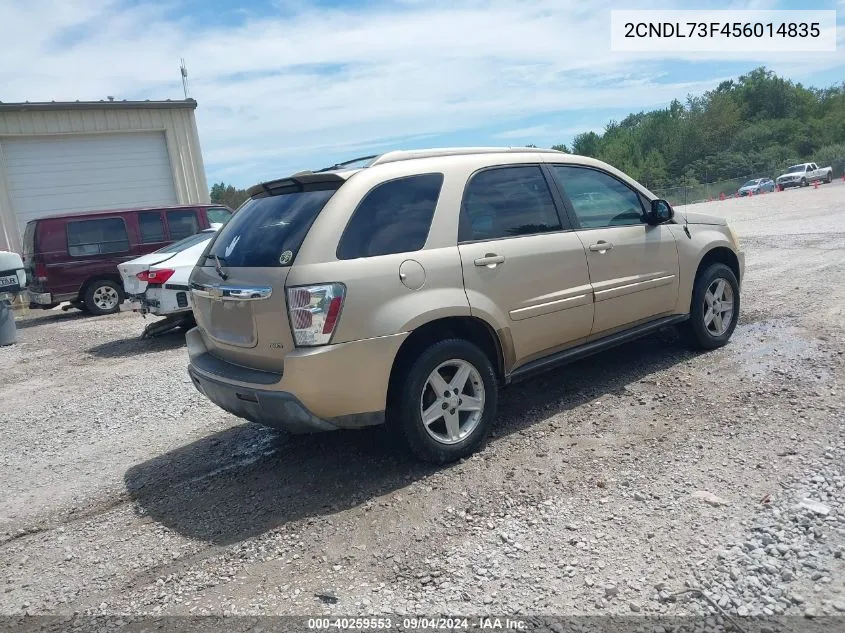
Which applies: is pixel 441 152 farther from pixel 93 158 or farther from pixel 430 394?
pixel 93 158

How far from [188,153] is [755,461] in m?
18.5

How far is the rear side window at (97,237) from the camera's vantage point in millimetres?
12227

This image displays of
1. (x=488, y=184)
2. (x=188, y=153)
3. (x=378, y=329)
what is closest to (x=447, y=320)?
(x=378, y=329)

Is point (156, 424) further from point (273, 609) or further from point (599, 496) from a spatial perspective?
point (599, 496)

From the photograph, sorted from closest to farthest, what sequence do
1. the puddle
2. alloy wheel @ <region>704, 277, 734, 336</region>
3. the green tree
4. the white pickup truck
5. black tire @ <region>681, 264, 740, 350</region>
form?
the puddle
black tire @ <region>681, 264, 740, 350</region>
alloy wheel @ <region>704, 277, 734, 336</region>
the white pickup truck
the green tree

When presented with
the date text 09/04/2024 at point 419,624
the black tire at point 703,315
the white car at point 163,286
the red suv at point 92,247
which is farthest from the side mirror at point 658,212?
the red suv at point 92,247

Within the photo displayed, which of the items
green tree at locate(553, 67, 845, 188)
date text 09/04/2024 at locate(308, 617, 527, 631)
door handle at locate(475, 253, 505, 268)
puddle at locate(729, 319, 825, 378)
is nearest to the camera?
date text 09/04/2024 at locate(308, 617, 527, 631)

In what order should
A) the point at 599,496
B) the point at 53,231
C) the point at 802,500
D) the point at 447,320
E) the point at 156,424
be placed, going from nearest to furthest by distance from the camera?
1. the point at 802,500
2. the point at 599,496
3. the point at 447,320
4. the point at 156,424
5. the point at 53,231

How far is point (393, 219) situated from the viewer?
3.96 m

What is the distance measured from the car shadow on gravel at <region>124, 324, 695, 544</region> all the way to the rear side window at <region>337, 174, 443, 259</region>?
139 centimetres

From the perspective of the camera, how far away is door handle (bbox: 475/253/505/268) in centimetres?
417

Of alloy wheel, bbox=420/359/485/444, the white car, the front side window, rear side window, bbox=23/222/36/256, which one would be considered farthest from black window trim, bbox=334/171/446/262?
rear side window, bbox=23/222/36/256

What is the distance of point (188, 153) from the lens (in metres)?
19.1

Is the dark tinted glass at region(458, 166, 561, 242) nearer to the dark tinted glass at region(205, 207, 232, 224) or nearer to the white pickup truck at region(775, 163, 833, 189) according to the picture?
the dark tinted glass at region(205, 207, 232, 224)
